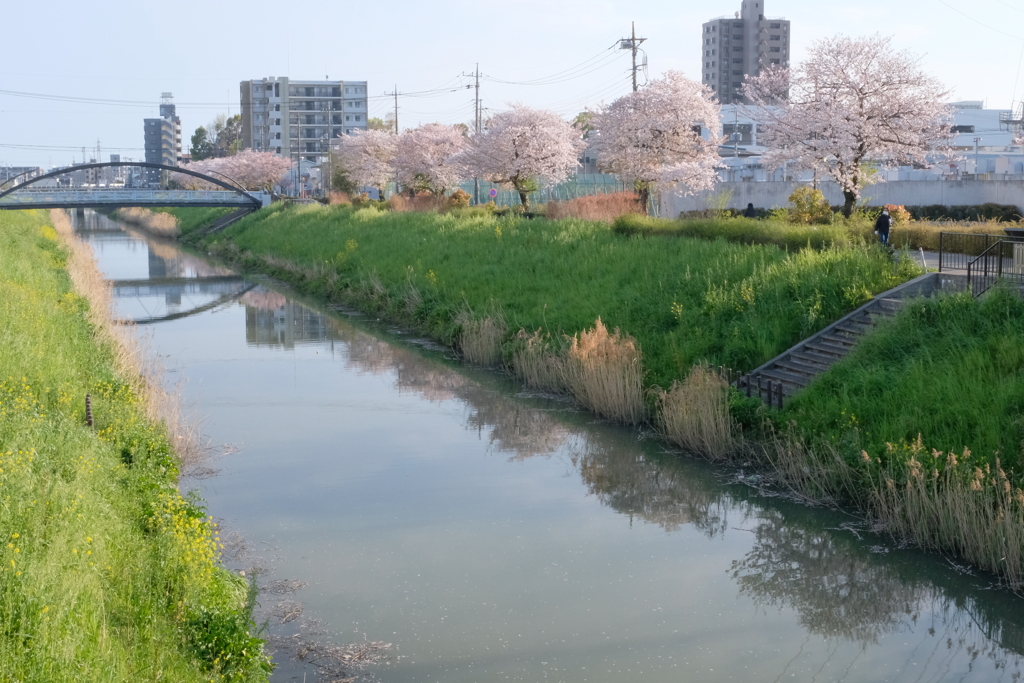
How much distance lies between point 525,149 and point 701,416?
37010mm

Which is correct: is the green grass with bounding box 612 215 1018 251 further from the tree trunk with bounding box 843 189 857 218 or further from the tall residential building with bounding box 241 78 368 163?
the tall residential building with bounding box 241 78 368 163

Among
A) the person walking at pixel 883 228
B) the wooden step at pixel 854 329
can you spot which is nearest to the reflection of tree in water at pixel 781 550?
the wooden step at pixel 854 329

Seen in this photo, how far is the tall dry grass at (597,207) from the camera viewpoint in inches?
1540

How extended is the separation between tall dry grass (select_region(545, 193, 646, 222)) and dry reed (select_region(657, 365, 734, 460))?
801 inches

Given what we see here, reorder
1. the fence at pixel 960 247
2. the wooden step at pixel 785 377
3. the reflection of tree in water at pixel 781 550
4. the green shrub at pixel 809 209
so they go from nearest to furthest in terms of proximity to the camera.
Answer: the reflection of tree in water at pixel 781 550, the wooden step at pixel 785 377, the fence at pixel 960 247, the green shrub at pixel 809 209

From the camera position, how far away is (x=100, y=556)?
8.91m

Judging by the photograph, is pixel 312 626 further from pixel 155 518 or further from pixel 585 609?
pixel 585 609

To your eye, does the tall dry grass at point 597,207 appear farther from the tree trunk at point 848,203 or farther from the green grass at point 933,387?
the green grass at point 933,387

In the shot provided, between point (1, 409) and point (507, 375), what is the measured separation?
45.6 feet

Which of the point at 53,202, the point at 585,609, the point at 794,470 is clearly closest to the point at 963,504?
the point at 794,470

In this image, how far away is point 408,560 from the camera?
13.1m

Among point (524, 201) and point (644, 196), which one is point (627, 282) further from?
point (524, 201)

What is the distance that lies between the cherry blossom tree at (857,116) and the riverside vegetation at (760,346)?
5416mm

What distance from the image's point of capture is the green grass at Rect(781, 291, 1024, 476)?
13438 millimetres
